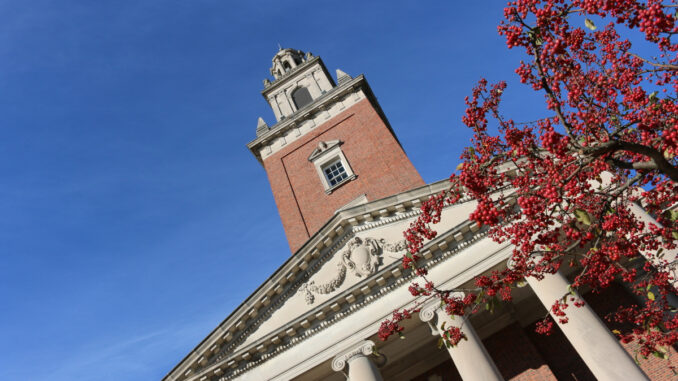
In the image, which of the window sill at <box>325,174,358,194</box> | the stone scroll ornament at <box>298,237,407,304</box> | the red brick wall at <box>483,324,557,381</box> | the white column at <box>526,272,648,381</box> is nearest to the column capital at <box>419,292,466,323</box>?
the stone scroll ornament at <box>298,237,407,304</box>

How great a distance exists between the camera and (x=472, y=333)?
12.7 m

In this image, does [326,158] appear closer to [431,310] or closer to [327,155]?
[327,155]

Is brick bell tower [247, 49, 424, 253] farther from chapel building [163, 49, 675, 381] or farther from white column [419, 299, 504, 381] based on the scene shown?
white column [419, 299, 504, 381]

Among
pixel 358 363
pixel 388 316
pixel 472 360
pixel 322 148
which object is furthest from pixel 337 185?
pixel 472 360

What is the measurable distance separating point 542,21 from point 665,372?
1367 centimetres

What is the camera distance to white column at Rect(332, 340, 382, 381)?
13305 mm

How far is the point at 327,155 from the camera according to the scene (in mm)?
24141

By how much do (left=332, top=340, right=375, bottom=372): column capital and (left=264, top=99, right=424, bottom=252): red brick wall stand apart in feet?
27.4

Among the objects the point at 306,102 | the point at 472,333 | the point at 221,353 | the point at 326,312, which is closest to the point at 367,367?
the point at 326,312

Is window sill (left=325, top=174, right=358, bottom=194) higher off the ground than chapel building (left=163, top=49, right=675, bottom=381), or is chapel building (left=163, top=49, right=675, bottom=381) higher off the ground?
window sill (left=325, top=174, right=358, bottom=194)

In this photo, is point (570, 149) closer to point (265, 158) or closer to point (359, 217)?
point (359, 217)

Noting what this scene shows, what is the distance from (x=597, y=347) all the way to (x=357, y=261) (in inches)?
302

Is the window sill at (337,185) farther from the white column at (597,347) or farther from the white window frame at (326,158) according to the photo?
the white column at (597,347)

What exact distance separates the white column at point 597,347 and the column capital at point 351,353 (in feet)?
18.0
